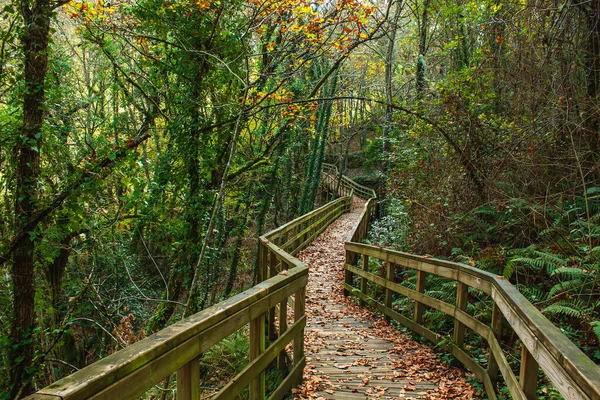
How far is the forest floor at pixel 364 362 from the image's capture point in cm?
418

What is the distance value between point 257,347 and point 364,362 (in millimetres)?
2374

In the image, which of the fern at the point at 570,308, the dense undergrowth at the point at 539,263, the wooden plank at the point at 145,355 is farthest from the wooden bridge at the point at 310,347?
the fern at the point at 570,308

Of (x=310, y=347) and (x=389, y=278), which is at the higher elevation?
(x=389, y=278)

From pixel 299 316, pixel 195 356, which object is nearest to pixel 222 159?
pixel 299 316

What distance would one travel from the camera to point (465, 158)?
294 inches

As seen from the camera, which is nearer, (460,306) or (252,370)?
(252,370)

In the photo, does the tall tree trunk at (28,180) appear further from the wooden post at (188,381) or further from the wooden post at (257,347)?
the wooden post at (188,381)

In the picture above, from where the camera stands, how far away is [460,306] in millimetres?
4617

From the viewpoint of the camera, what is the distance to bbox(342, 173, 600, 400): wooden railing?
1.96m

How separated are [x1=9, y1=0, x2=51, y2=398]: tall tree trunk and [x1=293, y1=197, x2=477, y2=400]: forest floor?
4005mm

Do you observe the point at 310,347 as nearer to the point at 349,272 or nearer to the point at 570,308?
the point at 570,308

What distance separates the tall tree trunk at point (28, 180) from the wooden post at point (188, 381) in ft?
14.5

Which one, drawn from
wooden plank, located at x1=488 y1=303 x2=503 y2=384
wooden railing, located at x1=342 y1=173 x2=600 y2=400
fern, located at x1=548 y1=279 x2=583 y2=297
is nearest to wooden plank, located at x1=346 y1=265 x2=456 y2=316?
wooden railing, located at x1=342 y1=173 x2=600 y2=400

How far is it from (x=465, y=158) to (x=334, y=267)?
526 centimetres
